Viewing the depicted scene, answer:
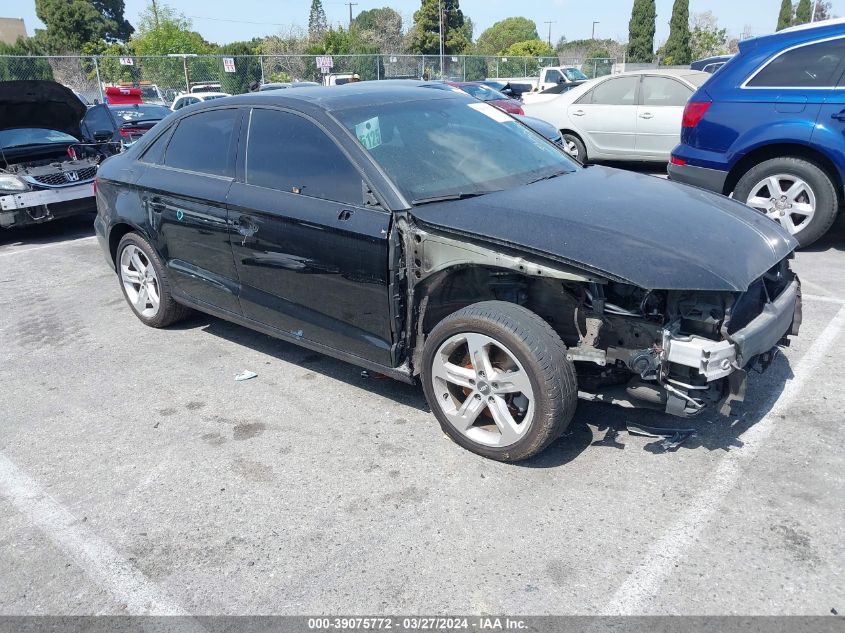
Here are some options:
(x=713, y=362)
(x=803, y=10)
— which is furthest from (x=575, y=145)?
(x=803, y=10)

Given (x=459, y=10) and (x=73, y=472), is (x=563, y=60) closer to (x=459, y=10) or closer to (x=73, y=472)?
(x=459, y=10)

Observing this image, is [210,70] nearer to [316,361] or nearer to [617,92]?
[617,92]

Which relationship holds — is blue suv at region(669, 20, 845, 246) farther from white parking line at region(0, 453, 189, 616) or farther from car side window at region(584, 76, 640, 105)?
white parking line at region(0, 453, 189, 616)

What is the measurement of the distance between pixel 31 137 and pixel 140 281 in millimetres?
4992

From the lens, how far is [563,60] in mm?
52469

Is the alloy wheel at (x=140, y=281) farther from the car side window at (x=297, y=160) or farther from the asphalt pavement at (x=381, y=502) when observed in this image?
the car side window at (x=297, y=160)

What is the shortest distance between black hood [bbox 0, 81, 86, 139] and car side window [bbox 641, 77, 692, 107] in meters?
8.07

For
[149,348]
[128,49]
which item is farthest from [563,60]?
[149,348]

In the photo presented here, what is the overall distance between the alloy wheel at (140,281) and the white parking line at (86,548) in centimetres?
195

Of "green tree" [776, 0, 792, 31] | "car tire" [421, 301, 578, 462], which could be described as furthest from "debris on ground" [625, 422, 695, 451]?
"green tree" [776, 0, 792, 31]

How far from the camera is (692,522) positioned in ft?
9.54

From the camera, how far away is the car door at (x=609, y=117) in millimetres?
10523

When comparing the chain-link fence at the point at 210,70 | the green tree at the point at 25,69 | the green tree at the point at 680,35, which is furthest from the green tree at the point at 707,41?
the green tree at the point at 25,69

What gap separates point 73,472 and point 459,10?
67512 mm
